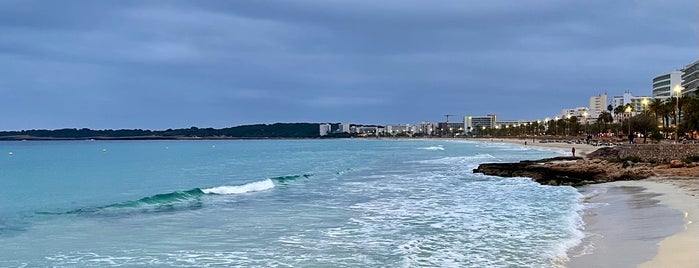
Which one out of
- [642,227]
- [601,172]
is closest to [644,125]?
[601,172]

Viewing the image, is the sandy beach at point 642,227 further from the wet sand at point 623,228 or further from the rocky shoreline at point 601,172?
the rocky shoreline at point 601,172

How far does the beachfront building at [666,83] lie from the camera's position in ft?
516

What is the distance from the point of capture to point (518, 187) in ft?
90.9

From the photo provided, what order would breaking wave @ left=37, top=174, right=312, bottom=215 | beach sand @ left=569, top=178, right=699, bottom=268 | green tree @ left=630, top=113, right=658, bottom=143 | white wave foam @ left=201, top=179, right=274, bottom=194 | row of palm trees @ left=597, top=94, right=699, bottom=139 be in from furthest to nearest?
green tree @ left=630, top=113, right=658, bottom=143 → row of palm trees @ left=597, top=94, right=699, bottom=139 → white wave foam @ left=201, top=179, right=274, bottom=194 → breaking wave @ left=37, top=174, right=312, bottom=215 → beach sand @ left=569, top=178, right=699, bottom=268

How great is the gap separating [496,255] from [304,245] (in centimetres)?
433

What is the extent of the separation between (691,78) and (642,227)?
14181 centimetres

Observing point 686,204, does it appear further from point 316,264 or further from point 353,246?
point 316,264

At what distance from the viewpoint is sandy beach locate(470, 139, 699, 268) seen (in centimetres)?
1062

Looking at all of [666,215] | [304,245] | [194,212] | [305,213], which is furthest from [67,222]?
[666,215]

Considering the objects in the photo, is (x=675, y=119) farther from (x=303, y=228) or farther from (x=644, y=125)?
(x=303, y=228)

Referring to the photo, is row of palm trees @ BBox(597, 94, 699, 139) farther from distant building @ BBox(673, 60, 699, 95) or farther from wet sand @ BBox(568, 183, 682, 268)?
wet sand @ BBox(568, 183, 682, 268)

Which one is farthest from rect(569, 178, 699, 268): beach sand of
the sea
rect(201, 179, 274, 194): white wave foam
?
rect(201, 179, 274, 194): white wave foam

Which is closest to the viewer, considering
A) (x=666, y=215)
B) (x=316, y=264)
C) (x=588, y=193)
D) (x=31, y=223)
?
(x=316, y=264)

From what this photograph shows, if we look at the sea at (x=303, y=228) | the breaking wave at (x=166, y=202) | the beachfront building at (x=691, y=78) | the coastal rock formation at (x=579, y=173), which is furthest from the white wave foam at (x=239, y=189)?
the beachfront building at (x=691, y=78)
